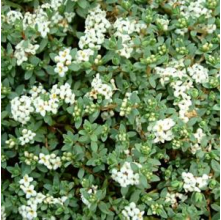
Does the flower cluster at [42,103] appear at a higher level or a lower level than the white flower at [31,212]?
higher

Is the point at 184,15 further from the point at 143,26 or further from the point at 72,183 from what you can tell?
the point at 72,183

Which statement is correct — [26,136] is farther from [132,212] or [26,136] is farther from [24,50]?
[132,212]

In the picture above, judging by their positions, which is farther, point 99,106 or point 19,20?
point 19,20

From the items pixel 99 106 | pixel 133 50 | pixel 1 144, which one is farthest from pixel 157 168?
pixel 1 144

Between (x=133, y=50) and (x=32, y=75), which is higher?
(x=133, y=50)

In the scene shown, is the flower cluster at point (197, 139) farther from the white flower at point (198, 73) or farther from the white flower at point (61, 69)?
the white flower at point (61, 69)

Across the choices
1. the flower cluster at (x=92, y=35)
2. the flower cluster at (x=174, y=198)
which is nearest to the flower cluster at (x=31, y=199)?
the flower cluster at (x=174, y=198)
